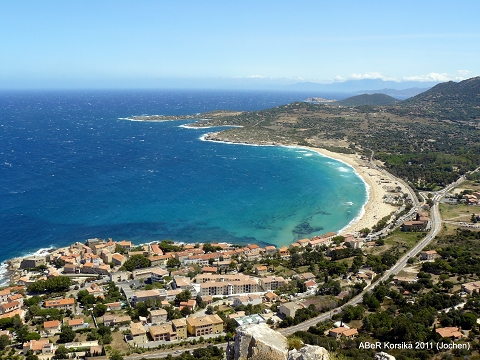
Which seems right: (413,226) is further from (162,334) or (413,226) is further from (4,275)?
(4,275)

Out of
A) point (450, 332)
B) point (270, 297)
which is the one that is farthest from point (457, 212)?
point (270, 297)

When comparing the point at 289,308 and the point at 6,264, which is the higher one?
the point at 289,308

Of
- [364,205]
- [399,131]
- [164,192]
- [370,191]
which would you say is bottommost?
[364,205]

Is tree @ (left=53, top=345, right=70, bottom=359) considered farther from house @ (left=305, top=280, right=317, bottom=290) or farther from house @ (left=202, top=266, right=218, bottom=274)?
house @ (left=305, top=280, right=317, bottom=290)

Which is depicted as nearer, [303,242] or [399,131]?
[303,242]

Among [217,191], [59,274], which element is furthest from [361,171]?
[59,274]

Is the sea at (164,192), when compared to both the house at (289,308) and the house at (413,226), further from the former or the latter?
the house at (289,308)
